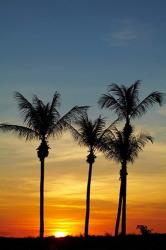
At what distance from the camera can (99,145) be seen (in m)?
45.8

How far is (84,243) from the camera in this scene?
114 ft

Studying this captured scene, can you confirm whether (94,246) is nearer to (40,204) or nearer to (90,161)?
(40,204)

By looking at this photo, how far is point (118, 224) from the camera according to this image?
45.5 meters

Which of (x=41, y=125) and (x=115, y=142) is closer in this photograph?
(x=41, y=125)

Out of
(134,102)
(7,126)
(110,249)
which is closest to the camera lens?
(110,249)

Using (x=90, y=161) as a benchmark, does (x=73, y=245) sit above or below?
below

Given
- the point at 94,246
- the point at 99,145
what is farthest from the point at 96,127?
the point at 94,246

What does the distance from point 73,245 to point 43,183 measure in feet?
23.1

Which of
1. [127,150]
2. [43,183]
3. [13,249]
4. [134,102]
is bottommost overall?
[13,249]

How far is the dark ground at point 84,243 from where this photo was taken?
33469 mm

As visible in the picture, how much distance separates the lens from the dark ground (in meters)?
33.5

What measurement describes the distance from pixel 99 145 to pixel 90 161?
1553 millimetres

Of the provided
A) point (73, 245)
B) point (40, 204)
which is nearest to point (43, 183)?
point (40, 204)

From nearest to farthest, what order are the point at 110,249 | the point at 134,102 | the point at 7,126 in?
the point at 110,249
the point at 7,126
the point at 134,102
